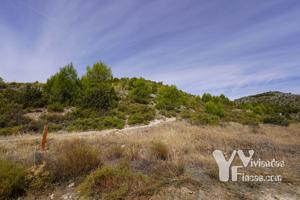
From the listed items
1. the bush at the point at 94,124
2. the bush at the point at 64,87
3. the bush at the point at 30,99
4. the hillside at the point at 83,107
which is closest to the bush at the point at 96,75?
the hillside at the point at 83,107

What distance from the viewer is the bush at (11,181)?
3.00m

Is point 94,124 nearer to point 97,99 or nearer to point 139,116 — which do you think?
point 139,116

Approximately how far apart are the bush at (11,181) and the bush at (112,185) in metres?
1.07

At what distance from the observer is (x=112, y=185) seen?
3311 mm

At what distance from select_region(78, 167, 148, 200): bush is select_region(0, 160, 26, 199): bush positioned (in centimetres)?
107

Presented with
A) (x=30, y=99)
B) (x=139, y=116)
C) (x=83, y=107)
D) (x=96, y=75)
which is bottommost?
(x=139, y=116)

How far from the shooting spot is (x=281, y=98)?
68.6 metres

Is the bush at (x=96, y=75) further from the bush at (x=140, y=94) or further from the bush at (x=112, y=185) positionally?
the bush at (x=112, y=185)

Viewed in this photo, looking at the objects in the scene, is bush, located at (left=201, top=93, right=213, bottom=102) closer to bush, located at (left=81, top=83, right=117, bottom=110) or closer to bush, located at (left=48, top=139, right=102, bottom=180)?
bush, located at (left=81, top=83, right=117, bottom=110)

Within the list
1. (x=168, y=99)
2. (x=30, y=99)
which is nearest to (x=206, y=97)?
(x=168, y=99)

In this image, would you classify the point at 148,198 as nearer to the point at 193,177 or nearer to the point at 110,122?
the point at 193,177

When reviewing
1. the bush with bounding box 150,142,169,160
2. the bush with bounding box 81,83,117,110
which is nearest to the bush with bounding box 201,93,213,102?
the bush with bounding box 81,83,117,110

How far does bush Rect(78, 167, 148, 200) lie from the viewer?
3.07 m

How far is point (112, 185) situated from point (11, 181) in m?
1.76
